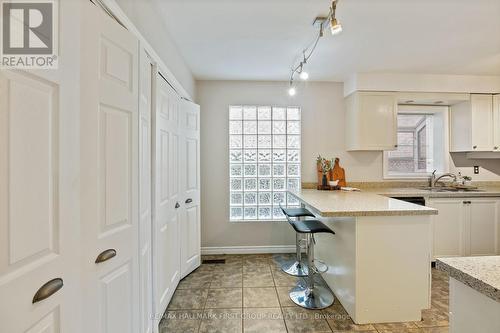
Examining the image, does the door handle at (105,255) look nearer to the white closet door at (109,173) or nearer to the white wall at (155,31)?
the white closet door at (109,173)

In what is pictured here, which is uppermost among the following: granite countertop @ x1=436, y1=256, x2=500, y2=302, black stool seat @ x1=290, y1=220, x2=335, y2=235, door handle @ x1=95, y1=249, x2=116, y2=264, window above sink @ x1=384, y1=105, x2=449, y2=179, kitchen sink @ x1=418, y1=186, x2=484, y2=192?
window above sink @ x1=384, y1=105, x2=449, y2=179

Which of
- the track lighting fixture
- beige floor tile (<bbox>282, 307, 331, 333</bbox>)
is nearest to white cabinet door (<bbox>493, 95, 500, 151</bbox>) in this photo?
the track lighting fixture

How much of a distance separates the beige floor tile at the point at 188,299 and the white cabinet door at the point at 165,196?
0.08 m

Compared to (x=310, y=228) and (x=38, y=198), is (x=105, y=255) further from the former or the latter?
(x=310, y=228)

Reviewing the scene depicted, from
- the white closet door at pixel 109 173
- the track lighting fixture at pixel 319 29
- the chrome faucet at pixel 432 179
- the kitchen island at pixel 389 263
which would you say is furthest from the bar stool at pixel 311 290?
the chrome faucet at pixel 432 179

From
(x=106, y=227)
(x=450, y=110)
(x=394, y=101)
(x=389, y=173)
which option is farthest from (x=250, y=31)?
(x=450, y=110)

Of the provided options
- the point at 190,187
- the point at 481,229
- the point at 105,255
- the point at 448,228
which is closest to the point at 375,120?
the point at 448,228

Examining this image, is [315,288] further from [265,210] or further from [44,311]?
[44,311]

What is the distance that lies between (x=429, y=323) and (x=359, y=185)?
1.89 m

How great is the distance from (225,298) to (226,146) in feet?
6.46

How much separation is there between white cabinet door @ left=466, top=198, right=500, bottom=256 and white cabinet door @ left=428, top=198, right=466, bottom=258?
105 millimetres

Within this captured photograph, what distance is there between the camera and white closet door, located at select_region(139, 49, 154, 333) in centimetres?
146

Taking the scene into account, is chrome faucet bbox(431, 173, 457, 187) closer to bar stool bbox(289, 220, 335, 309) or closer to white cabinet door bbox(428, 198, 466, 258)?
white cabinet door bbox(428, 198, 466, 258)

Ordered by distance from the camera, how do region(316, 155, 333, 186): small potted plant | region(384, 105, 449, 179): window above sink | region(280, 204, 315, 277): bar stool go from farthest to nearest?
region(384, 105, 449, 179): window above sink < region(316, 155, 333, 186): small potted plant < region(280, 204, 315, 277): bar stool
